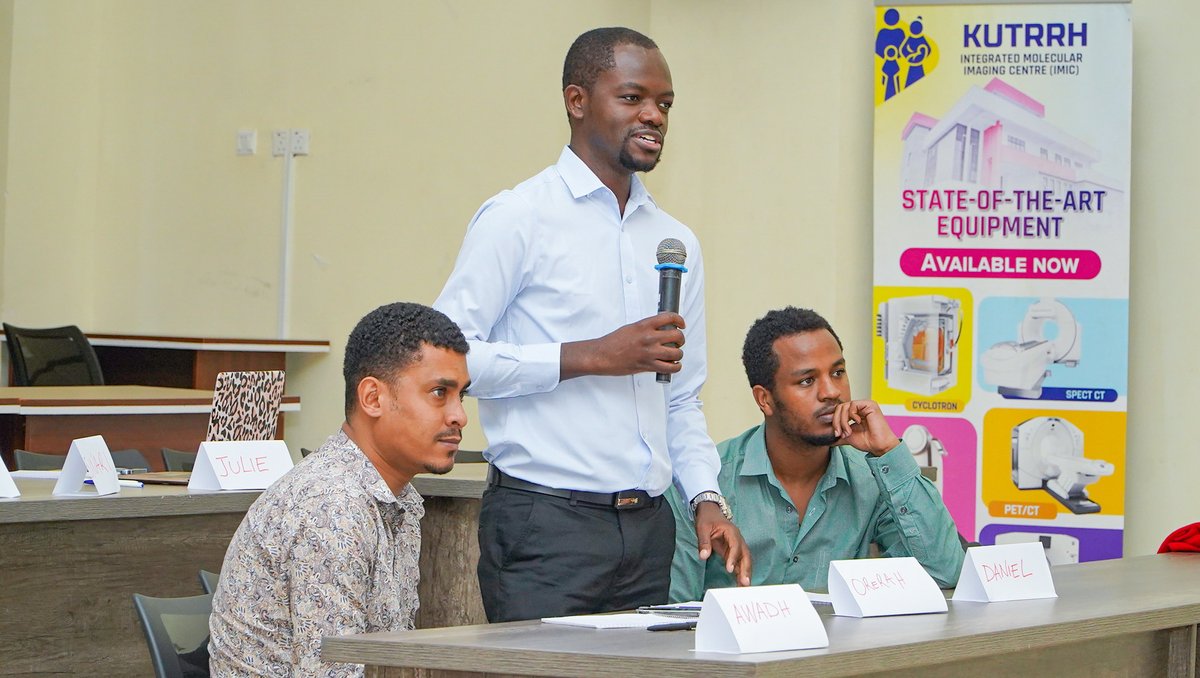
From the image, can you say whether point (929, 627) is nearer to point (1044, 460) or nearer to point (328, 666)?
point (328, 666)

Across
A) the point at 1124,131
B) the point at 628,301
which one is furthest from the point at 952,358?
the point at 628,301

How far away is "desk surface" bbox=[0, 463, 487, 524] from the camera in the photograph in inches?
96.9

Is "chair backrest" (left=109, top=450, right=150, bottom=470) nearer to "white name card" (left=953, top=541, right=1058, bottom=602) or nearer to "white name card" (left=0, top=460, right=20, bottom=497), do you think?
"white name card" (left=0, top=460, right=20, bottom=497)

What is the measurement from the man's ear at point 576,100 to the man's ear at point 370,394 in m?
0.56

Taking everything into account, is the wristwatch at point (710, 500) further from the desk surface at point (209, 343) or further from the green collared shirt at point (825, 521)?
the desk surface at point (209, 343)

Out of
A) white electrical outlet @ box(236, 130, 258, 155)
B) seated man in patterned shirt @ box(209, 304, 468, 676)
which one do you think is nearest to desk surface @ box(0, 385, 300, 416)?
white electrical outlet @ box(236, 130, 258, 155)

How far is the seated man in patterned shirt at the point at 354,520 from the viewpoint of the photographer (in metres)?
1.62

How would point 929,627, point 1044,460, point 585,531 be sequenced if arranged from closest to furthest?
point 929,627
point 585,531
point 1044,460

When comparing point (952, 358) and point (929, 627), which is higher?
point (952, 358)

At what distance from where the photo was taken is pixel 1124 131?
4695mm

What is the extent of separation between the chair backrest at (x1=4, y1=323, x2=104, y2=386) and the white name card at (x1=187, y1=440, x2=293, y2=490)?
339cm

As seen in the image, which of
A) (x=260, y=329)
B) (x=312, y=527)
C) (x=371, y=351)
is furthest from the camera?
(x=260, y=329)

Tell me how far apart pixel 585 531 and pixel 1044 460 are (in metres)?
3.09

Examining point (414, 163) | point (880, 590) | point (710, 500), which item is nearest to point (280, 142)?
point (414, 163)
